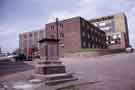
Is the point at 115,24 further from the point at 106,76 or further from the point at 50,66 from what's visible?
the point at 50,66

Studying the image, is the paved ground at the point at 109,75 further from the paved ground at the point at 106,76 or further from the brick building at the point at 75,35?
the brick building at the point at 75,35

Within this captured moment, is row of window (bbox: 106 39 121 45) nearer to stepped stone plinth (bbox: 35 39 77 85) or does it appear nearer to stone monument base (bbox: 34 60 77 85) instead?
stepped stone plinth (bbox: 35 39 77 85)

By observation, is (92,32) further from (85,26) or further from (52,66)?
(52,66)

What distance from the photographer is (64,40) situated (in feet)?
139

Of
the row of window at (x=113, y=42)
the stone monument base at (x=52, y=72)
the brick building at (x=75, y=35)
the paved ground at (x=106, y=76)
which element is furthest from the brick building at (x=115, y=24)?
the stone monument base at (x=52, y=72)

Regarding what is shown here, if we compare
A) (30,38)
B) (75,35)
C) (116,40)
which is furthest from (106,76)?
(30,38)

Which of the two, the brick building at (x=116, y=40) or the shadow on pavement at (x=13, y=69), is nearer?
the shadow on pavement at (x=13, y=69)

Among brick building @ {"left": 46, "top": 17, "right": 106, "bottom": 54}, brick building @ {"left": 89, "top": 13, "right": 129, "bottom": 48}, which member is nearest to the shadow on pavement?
brick building @ {"left": 46, "top": 17, "right": 106, "bottom": 54}

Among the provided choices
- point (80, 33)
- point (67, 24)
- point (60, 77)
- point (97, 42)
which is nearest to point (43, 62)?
point (60, 77)

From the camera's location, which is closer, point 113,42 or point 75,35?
point 75,35

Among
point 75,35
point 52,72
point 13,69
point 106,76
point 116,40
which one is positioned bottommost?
point 13,69

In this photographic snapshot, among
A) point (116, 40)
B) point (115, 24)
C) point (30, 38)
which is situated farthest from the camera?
point (30, 38)

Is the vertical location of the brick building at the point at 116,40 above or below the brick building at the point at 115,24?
below

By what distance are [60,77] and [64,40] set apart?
32.2 m
